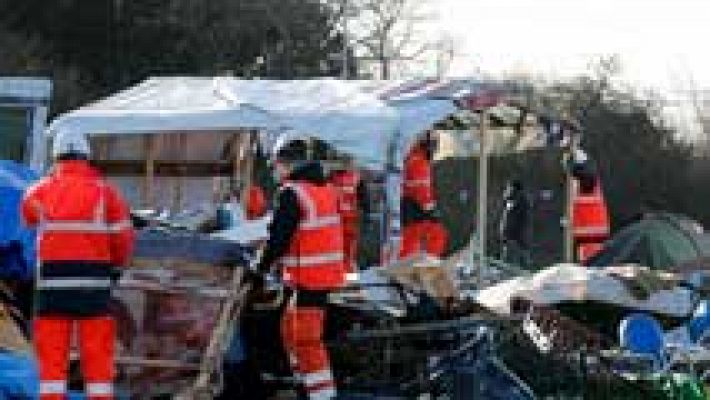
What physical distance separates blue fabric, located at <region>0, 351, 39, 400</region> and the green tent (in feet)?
41.2

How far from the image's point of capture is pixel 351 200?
15930mm

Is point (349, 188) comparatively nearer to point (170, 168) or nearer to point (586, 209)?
point (170, 168)

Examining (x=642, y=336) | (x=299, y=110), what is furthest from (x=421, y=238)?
(x=642, y=336)

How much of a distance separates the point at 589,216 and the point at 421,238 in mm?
2011

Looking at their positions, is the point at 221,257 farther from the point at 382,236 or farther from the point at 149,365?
the point at 382,236

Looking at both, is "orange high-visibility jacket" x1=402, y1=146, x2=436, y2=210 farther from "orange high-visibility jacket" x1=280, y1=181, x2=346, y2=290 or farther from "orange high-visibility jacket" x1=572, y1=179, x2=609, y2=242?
"orange high-visibility jacket" x1=280, y1=181, x2=346, y2=290

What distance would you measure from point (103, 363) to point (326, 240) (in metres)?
1.88

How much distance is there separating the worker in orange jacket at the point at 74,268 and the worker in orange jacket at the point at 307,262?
49.1 inches

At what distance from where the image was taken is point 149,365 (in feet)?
35.0

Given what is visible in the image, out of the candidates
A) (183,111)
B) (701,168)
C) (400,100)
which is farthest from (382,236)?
(701,168)

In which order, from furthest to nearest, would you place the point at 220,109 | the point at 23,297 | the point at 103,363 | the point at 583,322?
1. the point at 220,109
2. the point at 583,322
3. the point at 23,297
4. the point at 103,363

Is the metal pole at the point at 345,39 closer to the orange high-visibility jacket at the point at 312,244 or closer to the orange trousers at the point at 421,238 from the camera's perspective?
the orange trousers at the point at 421,238

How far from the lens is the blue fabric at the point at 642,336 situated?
12438 millimetres

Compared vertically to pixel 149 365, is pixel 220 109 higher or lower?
higher
